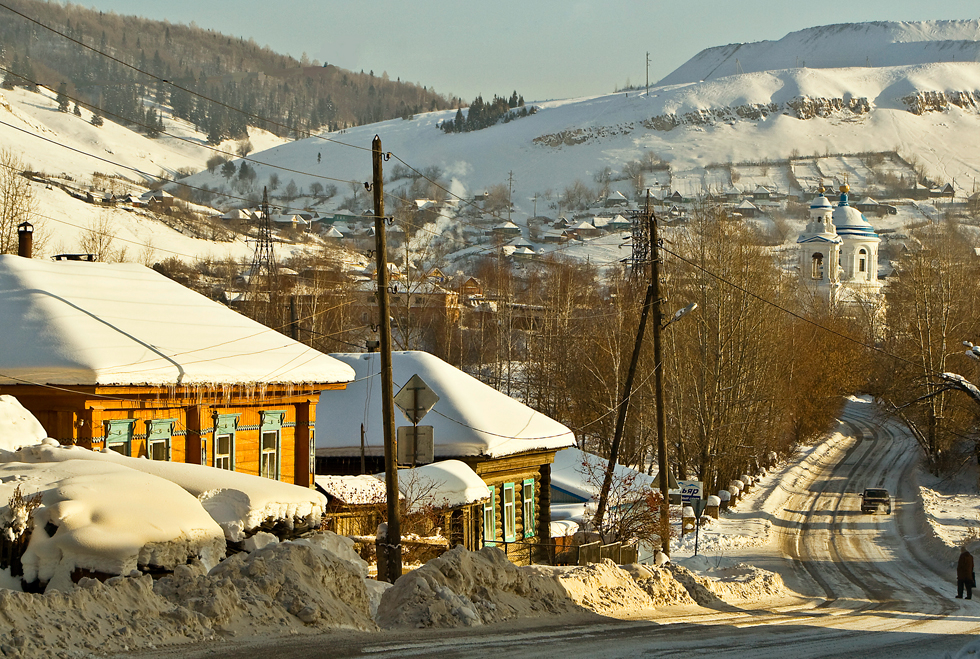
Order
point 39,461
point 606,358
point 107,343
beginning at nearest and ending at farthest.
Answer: point 39,461, point 107,343, point 606,358

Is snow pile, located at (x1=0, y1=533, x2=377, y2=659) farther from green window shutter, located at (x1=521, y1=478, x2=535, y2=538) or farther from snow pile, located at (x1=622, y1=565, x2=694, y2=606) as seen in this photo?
green window shutter, located at (x1=521, y1=478, x2=535, y2=538)

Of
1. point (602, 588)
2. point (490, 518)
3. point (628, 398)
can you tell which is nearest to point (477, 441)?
point (490, 518)

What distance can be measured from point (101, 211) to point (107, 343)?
5509 inches

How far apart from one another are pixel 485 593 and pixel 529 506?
1747 cm

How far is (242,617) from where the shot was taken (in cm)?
912

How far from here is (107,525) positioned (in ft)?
32.8

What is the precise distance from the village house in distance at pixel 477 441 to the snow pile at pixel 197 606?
14.1 m

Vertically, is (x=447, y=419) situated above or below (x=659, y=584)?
above

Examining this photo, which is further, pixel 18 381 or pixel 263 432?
pixel 263 432

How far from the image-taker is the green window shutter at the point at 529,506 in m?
28.8

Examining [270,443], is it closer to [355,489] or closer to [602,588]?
[355,489]

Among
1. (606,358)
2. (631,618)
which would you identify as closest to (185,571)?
(631,618)

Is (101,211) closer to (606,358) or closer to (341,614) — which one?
(606,358)

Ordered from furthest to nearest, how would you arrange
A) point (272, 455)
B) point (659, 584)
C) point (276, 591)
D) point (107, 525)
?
point (272, 455) → point (659, 584) → point (107, 525) → point (276, 591)
